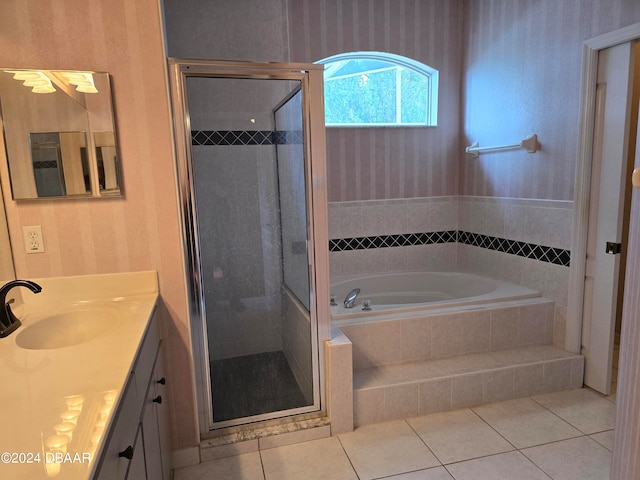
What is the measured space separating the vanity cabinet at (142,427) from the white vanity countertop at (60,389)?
5cm

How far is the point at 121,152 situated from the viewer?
69.4 inches

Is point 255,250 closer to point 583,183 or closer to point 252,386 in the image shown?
point 252,386

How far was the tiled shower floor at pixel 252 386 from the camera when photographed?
7.25ft

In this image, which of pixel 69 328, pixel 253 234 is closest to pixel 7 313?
pixel 69 328

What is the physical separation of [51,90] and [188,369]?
1.32 metres

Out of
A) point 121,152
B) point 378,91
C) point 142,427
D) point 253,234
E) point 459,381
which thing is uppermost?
point 378,91

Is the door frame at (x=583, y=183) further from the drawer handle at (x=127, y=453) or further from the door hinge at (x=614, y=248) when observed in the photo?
the drawer handle at (x=127, y=453)

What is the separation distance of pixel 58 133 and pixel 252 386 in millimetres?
1575

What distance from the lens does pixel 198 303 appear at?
2.00 meters

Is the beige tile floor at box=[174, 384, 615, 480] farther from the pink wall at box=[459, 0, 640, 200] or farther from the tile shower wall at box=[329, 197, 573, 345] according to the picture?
the pink wall at box=[459, 0, 640, 200]

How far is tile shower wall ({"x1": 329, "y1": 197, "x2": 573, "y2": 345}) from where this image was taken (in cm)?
283

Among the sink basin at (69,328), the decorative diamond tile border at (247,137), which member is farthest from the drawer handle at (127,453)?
the decorative diamond tile border at (247,137)

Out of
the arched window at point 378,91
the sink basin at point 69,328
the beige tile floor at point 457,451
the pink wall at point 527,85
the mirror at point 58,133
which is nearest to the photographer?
the sink basin at point 69,328

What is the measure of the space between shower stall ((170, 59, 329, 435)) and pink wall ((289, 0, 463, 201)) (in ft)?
3.88
